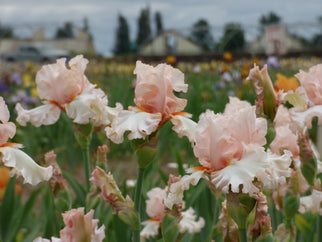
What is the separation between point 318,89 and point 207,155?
43 cm

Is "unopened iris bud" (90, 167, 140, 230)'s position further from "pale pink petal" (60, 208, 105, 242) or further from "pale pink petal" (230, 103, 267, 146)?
"pale pink petal" (230, 103, 267, 146)

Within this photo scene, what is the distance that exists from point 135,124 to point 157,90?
4.5 inches

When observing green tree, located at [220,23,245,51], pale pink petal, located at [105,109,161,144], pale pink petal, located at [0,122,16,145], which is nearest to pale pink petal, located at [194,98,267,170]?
pale pink petal, located at [105,109,161,144]

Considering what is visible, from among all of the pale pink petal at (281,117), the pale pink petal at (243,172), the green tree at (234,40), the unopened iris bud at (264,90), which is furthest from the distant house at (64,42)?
the pale pink petal at (243,172)

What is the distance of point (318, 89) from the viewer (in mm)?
1087

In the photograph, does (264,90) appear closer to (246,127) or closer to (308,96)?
(308,96)

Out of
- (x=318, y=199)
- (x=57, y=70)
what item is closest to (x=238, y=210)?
(x=318, y=199)

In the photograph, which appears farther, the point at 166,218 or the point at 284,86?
the point at 284,86

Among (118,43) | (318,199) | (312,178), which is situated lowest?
(118,43)

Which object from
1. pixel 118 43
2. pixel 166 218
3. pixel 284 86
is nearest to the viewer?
pixel 166 218

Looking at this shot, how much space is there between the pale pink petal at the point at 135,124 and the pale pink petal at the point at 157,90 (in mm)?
41

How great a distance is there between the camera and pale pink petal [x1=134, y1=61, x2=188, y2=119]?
1.00 metres

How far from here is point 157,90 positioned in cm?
100

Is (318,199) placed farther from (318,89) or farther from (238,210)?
(238,210)
